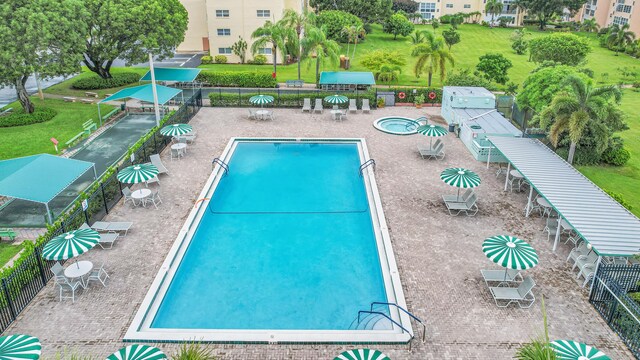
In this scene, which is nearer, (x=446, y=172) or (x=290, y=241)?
(x=290, y=241)

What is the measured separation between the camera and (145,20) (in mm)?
38438

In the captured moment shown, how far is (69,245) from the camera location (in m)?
14.9

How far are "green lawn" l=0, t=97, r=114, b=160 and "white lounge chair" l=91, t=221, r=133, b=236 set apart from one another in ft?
40.1

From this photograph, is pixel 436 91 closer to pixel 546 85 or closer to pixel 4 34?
pixel 546 85

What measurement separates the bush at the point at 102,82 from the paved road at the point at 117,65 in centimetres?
351

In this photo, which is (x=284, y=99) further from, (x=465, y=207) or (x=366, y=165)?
(x=465, y=207)

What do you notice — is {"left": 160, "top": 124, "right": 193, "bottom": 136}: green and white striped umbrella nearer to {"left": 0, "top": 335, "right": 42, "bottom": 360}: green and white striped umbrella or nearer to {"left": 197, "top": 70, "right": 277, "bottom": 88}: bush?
{"left": 0, "top": 335, "right": 42, "bottom": 360}: green and white striped umbrella

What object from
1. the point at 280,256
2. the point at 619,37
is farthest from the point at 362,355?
the point at 619,37

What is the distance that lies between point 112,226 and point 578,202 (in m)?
17.6

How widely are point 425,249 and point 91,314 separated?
1142 centimetres

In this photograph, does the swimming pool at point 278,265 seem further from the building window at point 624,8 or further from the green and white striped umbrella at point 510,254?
the building window at point 624,8

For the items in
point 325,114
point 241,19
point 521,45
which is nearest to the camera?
point 325,114

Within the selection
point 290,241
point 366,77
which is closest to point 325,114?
point 366,77

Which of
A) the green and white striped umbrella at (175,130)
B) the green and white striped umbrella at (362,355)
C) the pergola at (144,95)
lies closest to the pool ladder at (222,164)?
the green and white striped umbrella at (175,130)
